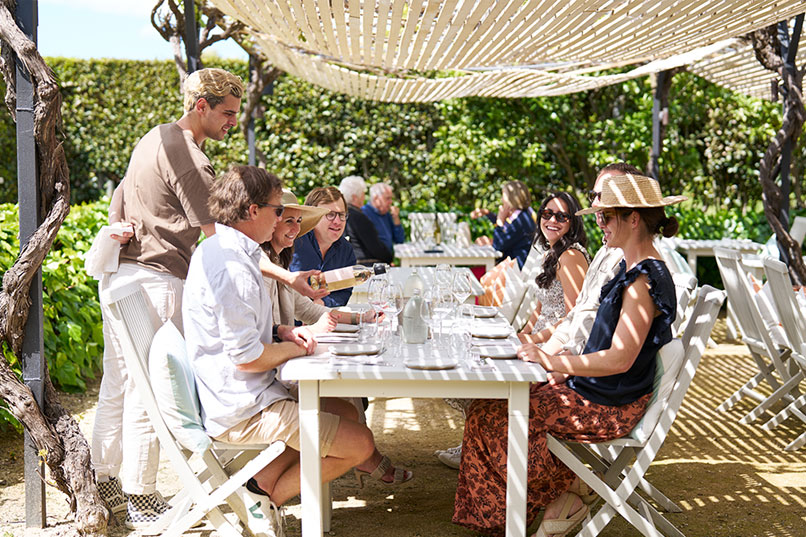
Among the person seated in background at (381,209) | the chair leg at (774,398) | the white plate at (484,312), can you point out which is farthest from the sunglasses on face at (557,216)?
the person seated in background at (381,209)

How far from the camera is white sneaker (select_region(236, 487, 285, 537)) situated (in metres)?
2.81

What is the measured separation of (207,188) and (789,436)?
3.62m

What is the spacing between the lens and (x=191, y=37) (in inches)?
216

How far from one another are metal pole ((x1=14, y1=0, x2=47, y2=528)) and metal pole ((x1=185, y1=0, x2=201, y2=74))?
2323 millimetres

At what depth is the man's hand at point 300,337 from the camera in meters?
2.91

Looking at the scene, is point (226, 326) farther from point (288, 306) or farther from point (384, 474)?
point (384, 474)

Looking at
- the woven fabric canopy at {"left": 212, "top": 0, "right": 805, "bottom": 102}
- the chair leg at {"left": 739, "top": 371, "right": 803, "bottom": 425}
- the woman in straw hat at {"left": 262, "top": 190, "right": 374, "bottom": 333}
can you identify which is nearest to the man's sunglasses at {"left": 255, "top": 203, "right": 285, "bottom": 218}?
the woman in straw hat at {"left": 262, "top": 190, "right": 374, "bottom": 333}

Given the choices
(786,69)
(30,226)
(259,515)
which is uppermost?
(786,69)

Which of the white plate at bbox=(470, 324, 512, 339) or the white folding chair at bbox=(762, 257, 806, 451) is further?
the white folding chair at bbox=(762, 257, 806, 451)

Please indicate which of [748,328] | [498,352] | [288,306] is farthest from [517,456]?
[748,328]

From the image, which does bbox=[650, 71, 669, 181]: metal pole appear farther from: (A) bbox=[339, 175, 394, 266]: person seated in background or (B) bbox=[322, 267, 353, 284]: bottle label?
(B) bbox=[322, 267, 353, 284]: bottle label

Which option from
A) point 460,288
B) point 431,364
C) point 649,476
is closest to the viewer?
point 431,364

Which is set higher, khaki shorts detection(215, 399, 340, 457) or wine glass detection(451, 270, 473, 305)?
wine glass detection(451, 270, 473, 305)

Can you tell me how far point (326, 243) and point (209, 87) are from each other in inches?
54.9
